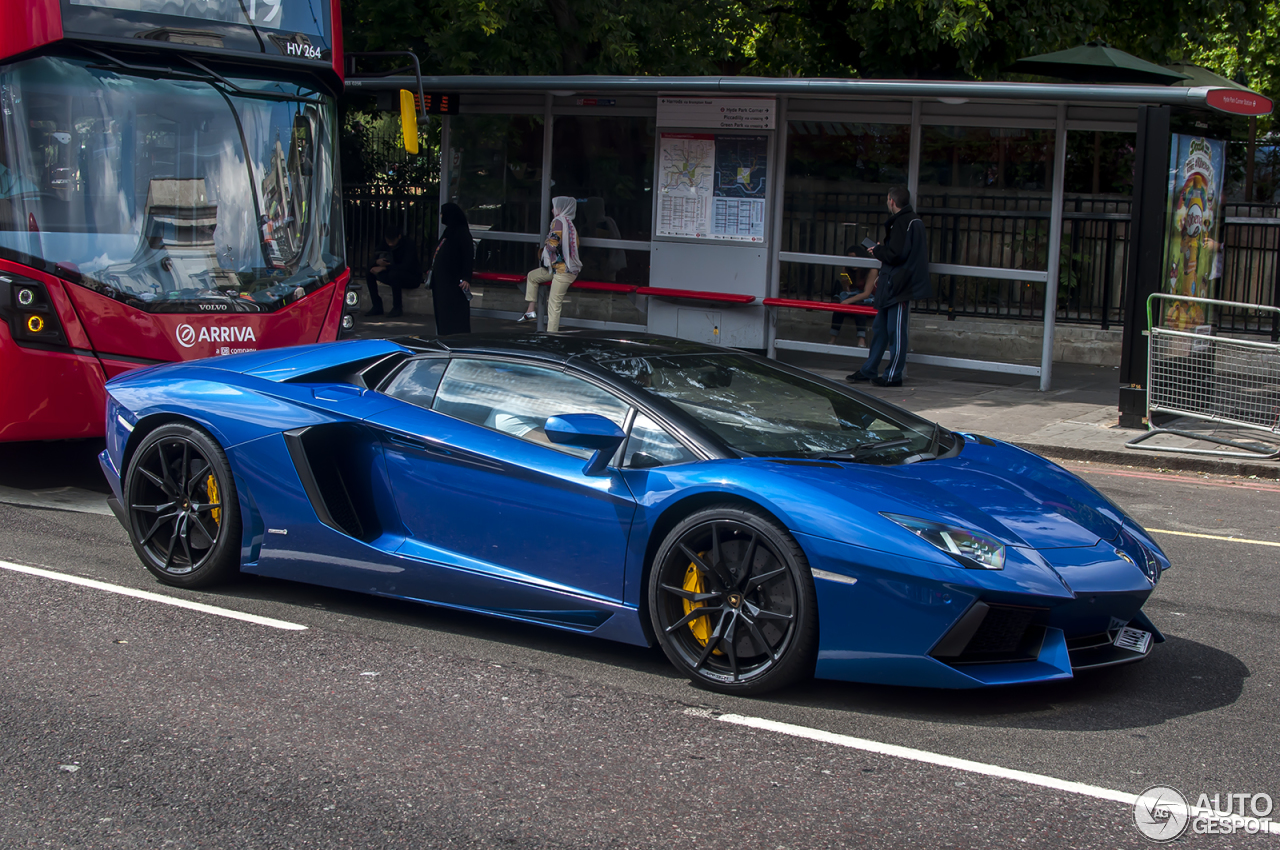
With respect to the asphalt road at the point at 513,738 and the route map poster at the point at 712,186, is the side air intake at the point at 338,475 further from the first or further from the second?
the route map poster at the point at 712,186

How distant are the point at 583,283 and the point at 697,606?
443 inches

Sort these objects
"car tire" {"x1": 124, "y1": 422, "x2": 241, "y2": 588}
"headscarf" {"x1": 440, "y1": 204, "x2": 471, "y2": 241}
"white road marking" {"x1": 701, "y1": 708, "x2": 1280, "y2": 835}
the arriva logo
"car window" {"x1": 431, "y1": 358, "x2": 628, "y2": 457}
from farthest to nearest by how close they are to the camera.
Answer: "headscarf" {"x1": 440, "y1": 204, "x2": 471, "y2": 241} < the arriva logo < "car tire" {"x1": 124, "y1": 422, "x2": 241, "y2": 588} < "car window" {"x1": 431, "y1": 358, "x2": 628, "y2": 457} < "white road marking" {"x1": 701, "y1": 708, "x2": 1280, "y2": 835}

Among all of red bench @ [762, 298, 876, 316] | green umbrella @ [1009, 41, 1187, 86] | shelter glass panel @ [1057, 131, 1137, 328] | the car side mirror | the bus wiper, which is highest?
green umbrella @ [1009, 41, 1187, 86]

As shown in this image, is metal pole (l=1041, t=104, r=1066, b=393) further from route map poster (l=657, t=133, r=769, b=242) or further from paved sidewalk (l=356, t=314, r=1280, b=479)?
route map poster (l=657, t=133, r=769, b=242)

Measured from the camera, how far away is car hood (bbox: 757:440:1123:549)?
14.3 feet

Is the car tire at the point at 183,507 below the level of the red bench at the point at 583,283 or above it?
below

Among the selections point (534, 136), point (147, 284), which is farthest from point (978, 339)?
point (147, 284)

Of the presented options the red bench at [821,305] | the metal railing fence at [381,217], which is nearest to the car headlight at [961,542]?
the red bench at [821,305]

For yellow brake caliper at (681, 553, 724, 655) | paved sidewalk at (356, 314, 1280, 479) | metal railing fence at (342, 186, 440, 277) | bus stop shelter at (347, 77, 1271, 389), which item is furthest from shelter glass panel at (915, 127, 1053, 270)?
yellow brake caliper at (681, 553, 724, 655)

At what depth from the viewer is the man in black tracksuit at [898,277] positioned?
12.9m

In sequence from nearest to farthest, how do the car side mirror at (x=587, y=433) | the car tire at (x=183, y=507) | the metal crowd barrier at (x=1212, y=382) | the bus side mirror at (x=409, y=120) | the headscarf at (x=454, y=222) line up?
the car side mirror at (x=587, y=433) < the car tire at (x=183, y=507) < the metal crowd barrier at (x=1212, y=382) < the bus side mirror at (x=409, y=120) < the headscarf at (x=454, y=222)

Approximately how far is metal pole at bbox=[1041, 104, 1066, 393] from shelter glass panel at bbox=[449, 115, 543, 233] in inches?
239

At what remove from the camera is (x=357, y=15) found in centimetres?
1642

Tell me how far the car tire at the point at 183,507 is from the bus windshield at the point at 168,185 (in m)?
2.60
